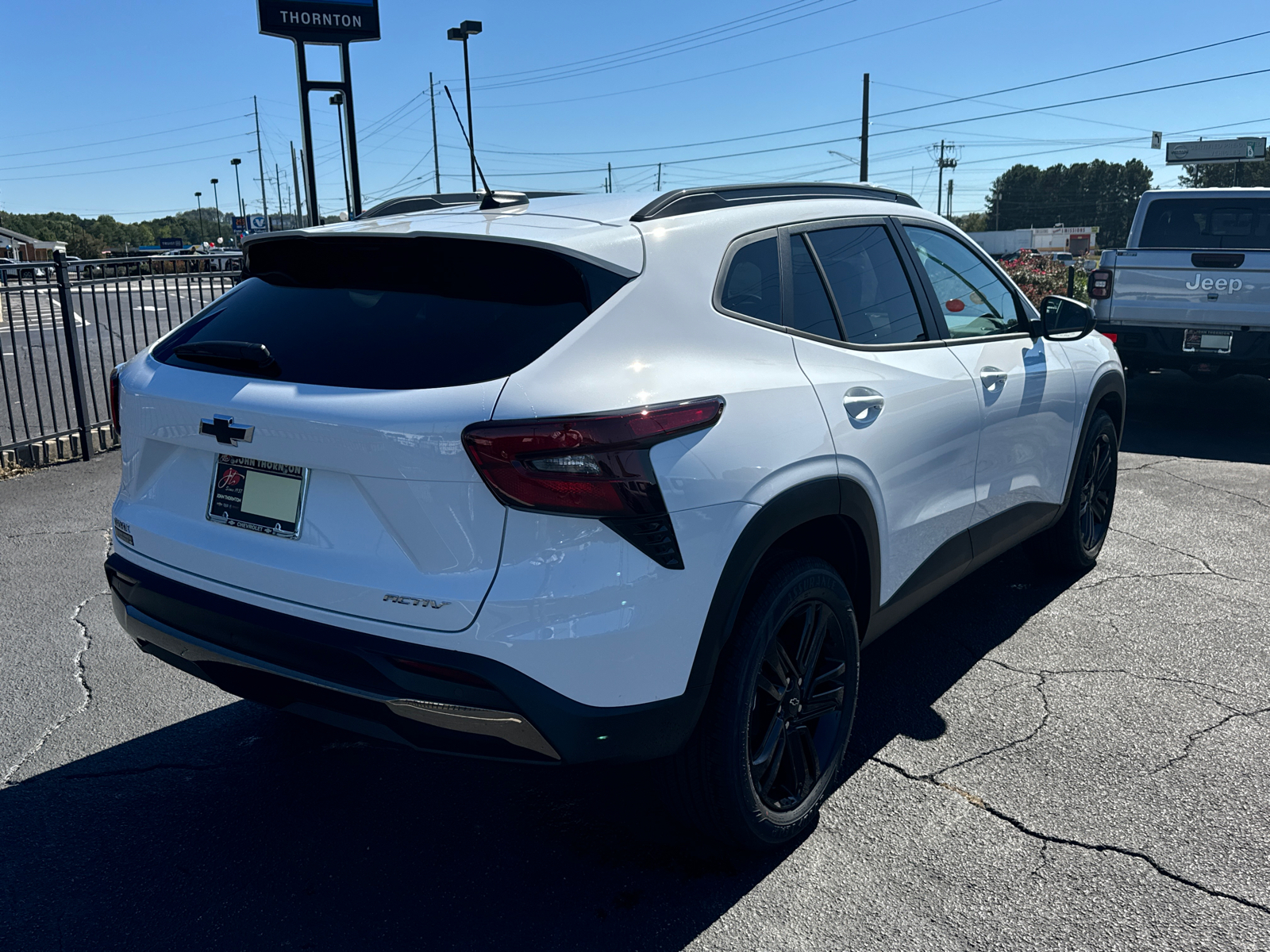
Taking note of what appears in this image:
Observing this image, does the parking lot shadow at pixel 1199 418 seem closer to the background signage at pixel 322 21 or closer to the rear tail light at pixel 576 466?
the rear tail light at pixel 576 466

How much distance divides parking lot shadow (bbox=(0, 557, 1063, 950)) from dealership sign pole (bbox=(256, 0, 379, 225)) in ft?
29.6

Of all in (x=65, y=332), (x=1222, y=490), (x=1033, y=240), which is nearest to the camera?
(x=1222, y=490)

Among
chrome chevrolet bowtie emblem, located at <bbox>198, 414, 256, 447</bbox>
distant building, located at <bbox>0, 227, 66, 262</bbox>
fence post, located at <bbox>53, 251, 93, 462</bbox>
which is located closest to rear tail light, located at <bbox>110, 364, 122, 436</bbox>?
chrome chevrolet bowtie emblem, located at <bbox>198, 414, 256, 447</bbox>

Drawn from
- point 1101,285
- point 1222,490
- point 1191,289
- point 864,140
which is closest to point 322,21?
point 1101,285

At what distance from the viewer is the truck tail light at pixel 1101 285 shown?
975 cm

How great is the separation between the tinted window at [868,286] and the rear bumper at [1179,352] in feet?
21.7

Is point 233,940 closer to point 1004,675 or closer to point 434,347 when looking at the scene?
point 434,347

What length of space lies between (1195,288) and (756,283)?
8.12 metres

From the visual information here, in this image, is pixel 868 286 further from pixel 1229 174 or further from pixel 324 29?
pixel 1229 174

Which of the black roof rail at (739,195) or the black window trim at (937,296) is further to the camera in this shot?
the black window trim at (937,296)

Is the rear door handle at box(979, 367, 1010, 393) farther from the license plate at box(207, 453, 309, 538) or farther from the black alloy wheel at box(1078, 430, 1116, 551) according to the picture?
the license plate at box(207, 453, 309, 538)

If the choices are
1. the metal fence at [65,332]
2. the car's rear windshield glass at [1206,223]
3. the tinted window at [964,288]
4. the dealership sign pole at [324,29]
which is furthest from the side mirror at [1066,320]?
the dealership sign pole at [324,29]

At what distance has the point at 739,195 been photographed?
3131mm

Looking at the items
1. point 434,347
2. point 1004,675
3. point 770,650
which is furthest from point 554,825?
point 1004,675
